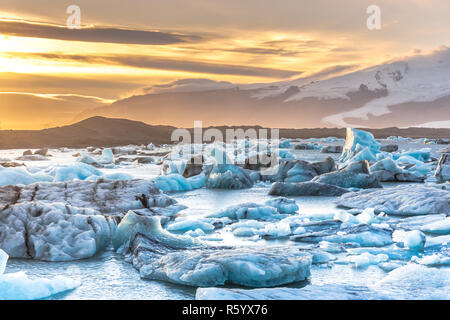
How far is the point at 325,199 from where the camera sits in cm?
1326

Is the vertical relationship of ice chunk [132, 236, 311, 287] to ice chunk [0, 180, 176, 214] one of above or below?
below

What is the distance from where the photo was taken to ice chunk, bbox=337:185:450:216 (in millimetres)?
10461

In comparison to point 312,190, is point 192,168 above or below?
above

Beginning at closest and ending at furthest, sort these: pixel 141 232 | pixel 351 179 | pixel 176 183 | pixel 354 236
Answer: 1. pixel 141 232
2. pixel 354 236
3. pixel 351 179
4. pixel 176 183

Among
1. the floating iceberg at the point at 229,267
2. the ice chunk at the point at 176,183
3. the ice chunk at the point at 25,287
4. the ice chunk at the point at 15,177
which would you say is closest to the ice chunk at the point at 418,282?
the floating iceberg at the point at 229,267

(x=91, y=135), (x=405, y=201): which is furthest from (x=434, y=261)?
(x=91, y=135)

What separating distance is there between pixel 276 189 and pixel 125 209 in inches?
204

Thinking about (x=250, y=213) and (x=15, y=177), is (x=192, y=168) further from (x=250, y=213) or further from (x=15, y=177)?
(x=250, y=213)


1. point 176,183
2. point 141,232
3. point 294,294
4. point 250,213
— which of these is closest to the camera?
point 294,294

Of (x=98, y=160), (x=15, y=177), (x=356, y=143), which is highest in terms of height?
(x=356, y=143)

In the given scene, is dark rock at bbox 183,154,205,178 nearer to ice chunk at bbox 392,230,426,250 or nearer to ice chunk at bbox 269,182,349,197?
ice chunk at bbox 269,182,349,197

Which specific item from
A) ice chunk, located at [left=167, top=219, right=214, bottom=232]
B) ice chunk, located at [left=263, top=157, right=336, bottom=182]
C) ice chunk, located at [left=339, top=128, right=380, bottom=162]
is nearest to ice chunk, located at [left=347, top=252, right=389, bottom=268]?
ice chunk, located at [left=167, top=219, right=214, bottom=232]

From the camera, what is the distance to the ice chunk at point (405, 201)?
1046cm

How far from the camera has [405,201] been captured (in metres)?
10.9
